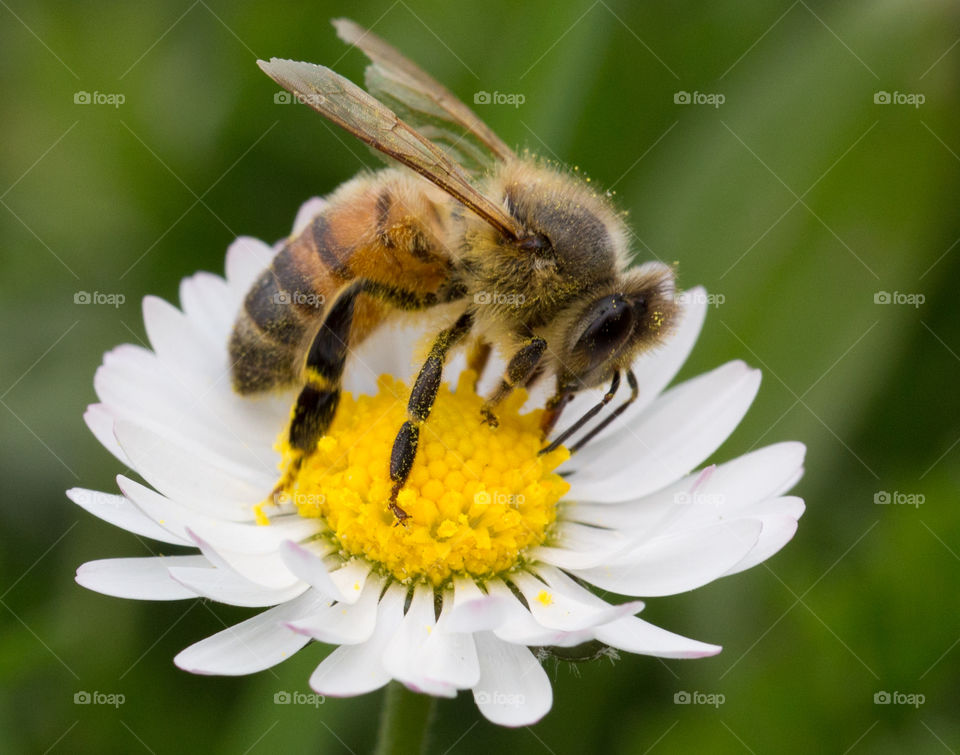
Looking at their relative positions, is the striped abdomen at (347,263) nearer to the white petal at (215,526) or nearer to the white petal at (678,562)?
the white petal at (215,526)

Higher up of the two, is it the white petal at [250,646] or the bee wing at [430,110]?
the bee wing at [430,110]

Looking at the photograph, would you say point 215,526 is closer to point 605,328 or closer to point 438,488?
point 438,488

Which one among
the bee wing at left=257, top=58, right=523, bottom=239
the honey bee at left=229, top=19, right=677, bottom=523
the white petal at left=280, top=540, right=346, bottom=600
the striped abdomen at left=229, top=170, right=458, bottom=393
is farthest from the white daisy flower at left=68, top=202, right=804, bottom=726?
the bee wing at left=257, top=58, right=523, bottom=239

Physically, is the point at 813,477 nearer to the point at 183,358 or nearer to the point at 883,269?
the point at 883,269

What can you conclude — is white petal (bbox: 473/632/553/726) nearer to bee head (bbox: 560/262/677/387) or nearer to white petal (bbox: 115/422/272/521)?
bee head (bbox: 560/262/677/387)

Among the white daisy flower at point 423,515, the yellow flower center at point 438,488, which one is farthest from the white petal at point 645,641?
the yellow flower center at point 438,488

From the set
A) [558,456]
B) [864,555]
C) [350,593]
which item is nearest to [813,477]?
[864,555]

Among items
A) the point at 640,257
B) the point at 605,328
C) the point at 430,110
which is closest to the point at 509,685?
Result: the point at 605,328
